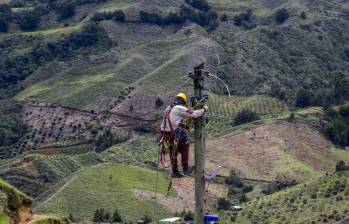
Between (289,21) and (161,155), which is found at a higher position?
(161,155)

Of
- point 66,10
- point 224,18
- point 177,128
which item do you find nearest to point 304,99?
point 224,18

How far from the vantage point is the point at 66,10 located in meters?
124

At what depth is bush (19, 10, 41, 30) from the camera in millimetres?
119681

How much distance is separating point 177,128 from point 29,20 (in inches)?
4165

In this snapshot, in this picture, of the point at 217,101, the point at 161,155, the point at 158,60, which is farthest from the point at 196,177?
the point at 158,60

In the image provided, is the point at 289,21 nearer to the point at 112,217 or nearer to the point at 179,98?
the point at 112,217

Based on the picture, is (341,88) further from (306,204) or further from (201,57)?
(306,204)

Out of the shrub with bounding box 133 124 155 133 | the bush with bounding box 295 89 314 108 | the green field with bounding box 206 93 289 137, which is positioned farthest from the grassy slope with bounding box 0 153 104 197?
the bush with bounding box 295 89 314 108

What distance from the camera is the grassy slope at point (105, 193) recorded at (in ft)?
195

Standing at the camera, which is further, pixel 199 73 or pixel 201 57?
pixel 201 57

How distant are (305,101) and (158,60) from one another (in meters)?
19.0

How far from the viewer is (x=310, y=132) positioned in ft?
270

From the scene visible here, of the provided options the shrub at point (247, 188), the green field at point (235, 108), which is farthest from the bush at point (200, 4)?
the shrub at point (247, 188)

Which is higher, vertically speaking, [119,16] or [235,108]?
[119,16]
